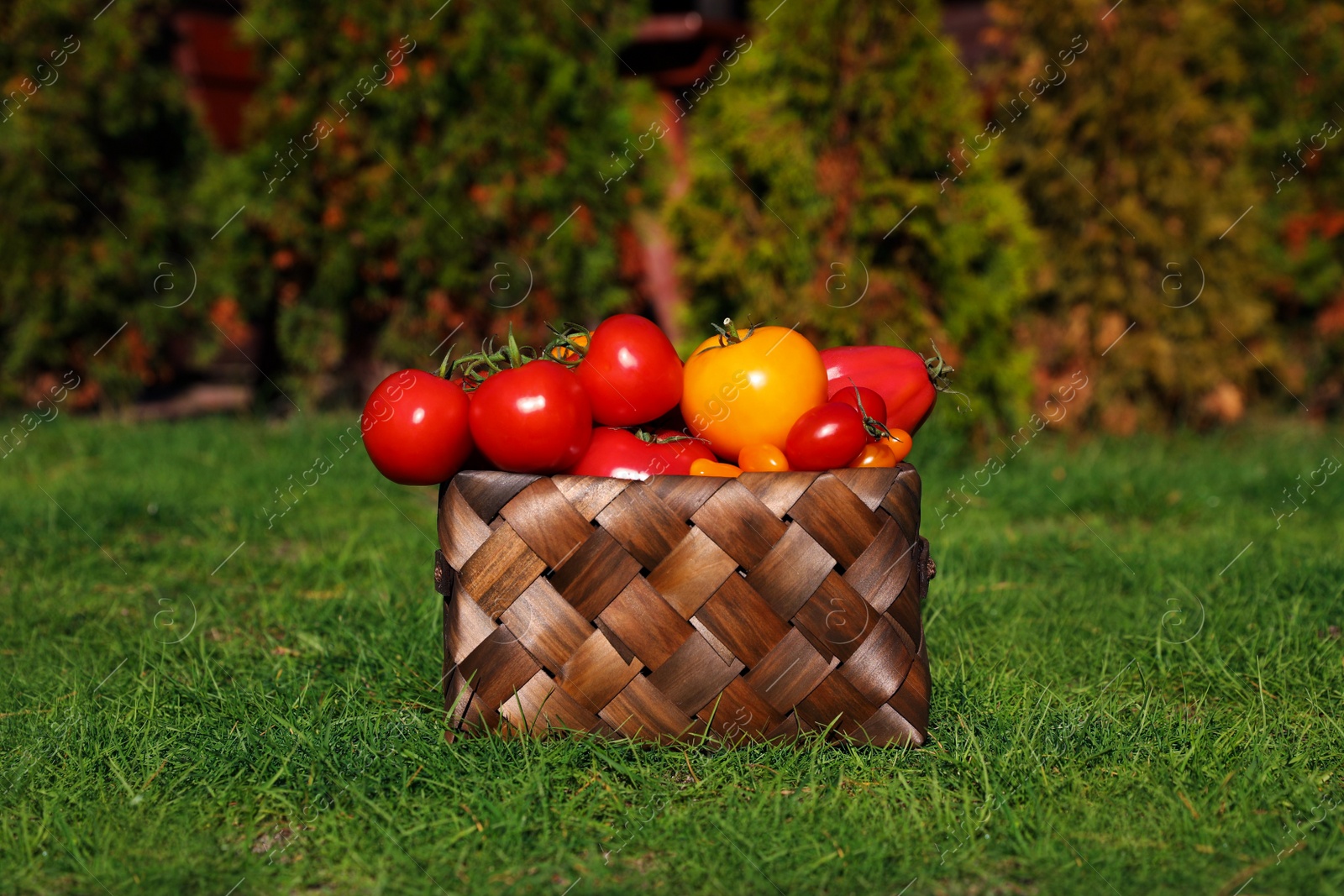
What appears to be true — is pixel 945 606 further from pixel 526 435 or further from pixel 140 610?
pixel 140 610

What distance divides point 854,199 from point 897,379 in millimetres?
2678

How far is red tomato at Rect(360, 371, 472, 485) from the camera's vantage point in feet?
6.45

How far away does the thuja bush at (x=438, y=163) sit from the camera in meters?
5.15

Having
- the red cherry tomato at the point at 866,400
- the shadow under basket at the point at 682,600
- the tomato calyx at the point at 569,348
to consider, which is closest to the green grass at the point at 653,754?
the shadow under basket at the point at 682,600

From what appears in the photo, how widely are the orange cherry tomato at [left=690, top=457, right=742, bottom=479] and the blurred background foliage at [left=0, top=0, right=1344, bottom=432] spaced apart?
2.56 meters

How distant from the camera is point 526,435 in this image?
1925mm

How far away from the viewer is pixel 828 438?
1963mm

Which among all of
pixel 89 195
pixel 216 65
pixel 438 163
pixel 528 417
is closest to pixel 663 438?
pixel 528 417

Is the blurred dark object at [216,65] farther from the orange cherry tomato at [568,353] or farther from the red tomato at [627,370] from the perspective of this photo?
the red tomato at [627,370]

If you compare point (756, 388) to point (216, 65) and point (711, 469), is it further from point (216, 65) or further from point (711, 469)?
point (216, 65)

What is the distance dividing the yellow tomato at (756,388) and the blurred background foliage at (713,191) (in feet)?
8.02

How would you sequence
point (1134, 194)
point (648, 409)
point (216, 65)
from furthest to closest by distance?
point (216, 65) → point (1134, 194) → point (648, 409)

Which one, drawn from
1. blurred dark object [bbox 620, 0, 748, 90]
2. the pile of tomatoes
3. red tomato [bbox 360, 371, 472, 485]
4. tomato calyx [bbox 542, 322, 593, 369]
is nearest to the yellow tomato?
the pile of tomatoes

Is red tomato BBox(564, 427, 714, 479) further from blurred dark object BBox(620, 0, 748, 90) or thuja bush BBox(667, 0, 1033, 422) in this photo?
blurred dark object BBox(620, 0, 748, 90)
